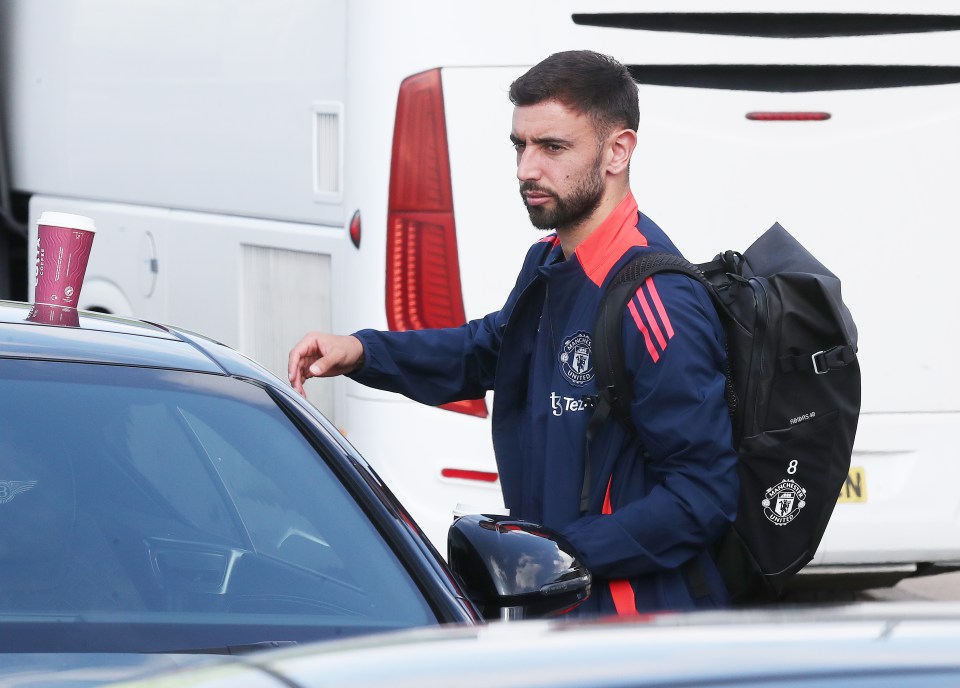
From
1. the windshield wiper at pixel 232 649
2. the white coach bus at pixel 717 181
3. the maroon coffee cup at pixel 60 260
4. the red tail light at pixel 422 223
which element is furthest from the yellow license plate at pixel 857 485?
the windshield wiper at pixel 232 649

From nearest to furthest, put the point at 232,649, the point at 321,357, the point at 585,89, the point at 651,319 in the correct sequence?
the point at 232,649
the point at 651,319
the point at 585,89
the point at 321,357

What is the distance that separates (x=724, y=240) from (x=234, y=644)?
2.54 m

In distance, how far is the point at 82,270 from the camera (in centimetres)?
314

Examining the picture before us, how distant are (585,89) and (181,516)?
1095 millimetres

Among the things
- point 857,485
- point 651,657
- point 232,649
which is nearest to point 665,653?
point 651,657

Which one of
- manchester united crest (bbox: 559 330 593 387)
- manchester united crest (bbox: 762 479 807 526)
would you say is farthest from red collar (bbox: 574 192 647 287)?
manchester united crest (bbox: 762 479 807 526)

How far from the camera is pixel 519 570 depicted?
8.37 ft

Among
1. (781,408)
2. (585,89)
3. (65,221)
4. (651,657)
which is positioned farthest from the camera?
(65,221)

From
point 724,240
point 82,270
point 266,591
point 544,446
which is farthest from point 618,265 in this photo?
point 724,240

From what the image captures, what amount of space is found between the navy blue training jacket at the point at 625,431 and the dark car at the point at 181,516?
0.79 feet

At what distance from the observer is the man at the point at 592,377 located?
2.74m

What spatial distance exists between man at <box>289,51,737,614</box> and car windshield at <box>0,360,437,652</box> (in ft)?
1.36

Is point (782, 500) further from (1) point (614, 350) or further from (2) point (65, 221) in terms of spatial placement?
(2) point (65, 221)

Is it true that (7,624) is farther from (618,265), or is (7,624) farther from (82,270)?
(618,265)
